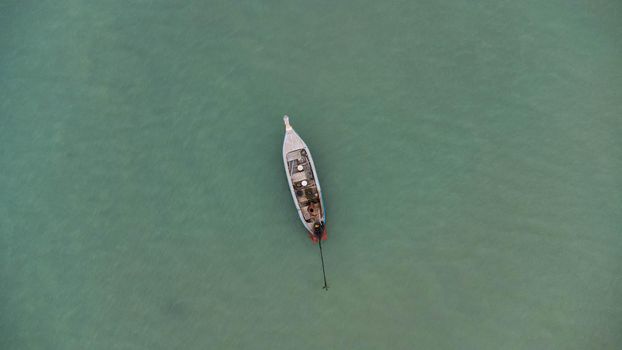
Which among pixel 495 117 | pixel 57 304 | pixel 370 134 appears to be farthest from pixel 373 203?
pixel 57 304

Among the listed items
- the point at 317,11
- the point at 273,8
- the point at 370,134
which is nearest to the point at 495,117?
the point at 370,134

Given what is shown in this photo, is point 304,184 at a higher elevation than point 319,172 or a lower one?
lower

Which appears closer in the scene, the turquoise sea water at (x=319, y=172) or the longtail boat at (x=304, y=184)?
the longtail boat at (x=304, y=184)

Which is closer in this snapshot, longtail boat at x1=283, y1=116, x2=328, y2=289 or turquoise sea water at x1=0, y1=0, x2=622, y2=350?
longtail boat at x1=283, y1=116, x2=328, y2=289

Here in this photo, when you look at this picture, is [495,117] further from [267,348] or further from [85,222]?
[85,222]

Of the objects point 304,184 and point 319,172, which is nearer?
point 304,184

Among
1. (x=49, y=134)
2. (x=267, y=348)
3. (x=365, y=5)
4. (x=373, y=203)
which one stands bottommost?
(x=267, y=348)

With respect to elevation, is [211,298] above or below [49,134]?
below

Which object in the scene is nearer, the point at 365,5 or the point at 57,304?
the point at 57,304
